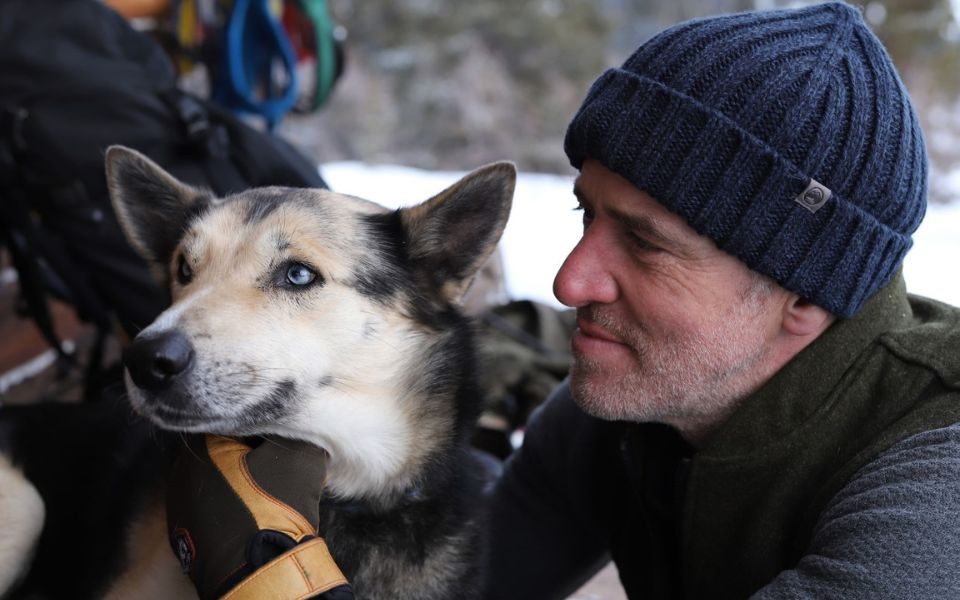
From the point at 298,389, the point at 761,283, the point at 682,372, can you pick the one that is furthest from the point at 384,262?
the point at 761,283

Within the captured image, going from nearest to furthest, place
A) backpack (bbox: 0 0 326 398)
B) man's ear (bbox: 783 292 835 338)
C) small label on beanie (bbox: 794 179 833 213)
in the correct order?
small label on beanie (bbox: 794 179 833 213) < man's ear (bbox: 783 292 835 338) < backpack (bbox: 0 0 326 398)

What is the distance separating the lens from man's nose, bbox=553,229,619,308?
157 centimetres

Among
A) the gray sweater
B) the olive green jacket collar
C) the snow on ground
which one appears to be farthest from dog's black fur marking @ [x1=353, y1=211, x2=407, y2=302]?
the snow on ground

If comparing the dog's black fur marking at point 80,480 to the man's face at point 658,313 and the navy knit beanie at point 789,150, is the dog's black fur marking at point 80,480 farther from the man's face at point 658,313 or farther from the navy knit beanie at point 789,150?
the navy knit beanie at point 789,150

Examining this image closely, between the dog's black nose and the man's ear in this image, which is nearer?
the dog's black nose

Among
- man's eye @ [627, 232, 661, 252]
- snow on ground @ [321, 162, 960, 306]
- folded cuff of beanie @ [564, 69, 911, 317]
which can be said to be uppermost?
folded cuff of beanie @ [564, 69, 911, 317]

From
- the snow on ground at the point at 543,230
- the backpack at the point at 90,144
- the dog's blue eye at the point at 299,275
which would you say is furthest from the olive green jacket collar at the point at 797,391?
the snow on ground at the point at 543,230

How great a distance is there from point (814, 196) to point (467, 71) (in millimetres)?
8732

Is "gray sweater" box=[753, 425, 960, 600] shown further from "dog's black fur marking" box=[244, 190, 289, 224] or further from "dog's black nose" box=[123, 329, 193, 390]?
"dog's black fur marking" box=[244, 190, 289, 224]

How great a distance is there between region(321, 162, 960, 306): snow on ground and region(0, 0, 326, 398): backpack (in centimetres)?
118

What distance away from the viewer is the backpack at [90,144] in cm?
239

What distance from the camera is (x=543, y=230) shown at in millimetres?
5629

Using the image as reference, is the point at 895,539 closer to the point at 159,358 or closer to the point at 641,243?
the point at 641,243

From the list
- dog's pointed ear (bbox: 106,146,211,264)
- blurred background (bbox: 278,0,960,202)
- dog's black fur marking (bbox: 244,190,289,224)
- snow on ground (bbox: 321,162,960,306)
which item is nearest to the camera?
dog's black fur marking (bbox: 244,190,289,224)
